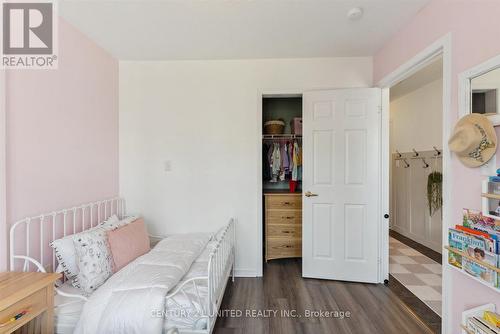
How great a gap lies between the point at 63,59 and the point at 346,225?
10.3 feet

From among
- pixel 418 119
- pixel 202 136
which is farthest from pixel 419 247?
pixel 202 136

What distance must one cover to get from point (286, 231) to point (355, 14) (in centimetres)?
242

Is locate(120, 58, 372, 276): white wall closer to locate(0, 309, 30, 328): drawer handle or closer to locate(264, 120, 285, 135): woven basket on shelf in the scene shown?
locate(264, 120, 285, 135): woven basket on shelf

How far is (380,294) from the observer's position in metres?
2.29

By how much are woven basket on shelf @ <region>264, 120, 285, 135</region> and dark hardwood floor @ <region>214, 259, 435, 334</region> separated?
1876 millimetres

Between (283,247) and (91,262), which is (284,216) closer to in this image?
(283,247)

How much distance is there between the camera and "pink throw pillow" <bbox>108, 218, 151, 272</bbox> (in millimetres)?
1777

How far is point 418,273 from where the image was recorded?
8.77 ft

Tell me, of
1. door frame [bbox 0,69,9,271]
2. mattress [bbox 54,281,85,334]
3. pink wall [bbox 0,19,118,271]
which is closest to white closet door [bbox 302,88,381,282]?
mattress [bbox 54,281,85,334]

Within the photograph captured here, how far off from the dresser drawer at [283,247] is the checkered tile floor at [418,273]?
113cm

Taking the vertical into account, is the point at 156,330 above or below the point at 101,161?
→ below

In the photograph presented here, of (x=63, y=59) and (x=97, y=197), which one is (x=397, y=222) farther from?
(x=63, y=59)

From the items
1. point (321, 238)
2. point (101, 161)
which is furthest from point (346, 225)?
point (101, 161)

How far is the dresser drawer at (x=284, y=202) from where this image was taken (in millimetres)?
3021
